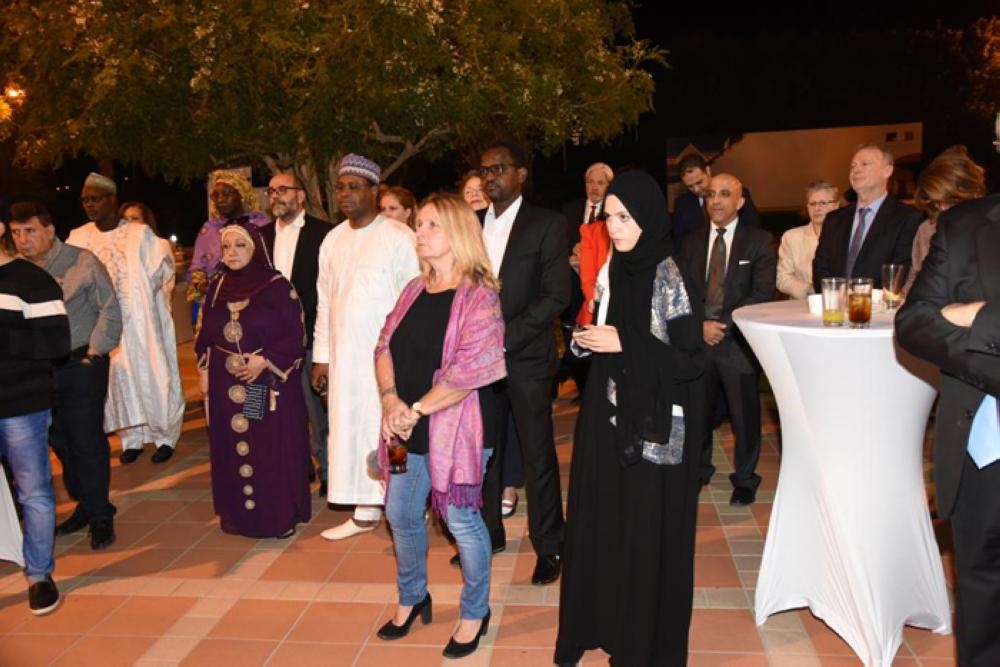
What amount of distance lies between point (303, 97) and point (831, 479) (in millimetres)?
6940

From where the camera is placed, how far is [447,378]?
10.4 ft

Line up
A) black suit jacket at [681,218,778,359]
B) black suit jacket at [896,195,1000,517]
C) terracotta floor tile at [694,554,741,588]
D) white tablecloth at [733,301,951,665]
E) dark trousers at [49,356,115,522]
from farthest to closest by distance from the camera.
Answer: black suit jacket at [681,218,778,359], dark trousers at [49,356,115,522], terracotta floor tile at [694,554,741,588], white tablecloth at [733,301,951,665], black suit jacket at [896,195,1000,517]

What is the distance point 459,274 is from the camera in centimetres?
329

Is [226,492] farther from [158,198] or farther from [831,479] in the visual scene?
[158,198]

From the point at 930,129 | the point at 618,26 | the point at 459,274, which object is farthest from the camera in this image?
the point at 930,129

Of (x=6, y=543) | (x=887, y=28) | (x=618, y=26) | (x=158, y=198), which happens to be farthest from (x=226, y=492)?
(x=887, y=28)

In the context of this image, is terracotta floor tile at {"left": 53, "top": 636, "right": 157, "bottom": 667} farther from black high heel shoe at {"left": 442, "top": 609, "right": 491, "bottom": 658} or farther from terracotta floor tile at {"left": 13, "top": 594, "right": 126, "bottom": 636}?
black high heel shoe at {"left": 442, "top": 609, "right": 491, "bottom": 658}

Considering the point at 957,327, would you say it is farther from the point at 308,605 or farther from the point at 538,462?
the point at 308,605

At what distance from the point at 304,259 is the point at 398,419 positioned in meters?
2.70

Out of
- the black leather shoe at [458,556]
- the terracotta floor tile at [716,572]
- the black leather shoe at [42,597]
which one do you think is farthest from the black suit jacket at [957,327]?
the black leather shoe at [42,597]

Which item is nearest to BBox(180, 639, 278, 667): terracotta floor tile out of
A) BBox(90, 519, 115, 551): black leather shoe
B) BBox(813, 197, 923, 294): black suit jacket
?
A: BBox(90, 519, 115, 551): black leather shoe

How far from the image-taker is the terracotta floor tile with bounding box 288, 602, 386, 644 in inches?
147

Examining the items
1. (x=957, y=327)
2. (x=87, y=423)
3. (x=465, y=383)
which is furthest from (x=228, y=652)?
(x=957, y=327)

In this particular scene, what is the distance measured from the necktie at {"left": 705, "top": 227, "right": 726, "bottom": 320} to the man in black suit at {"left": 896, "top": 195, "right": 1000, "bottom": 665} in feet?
7.70
